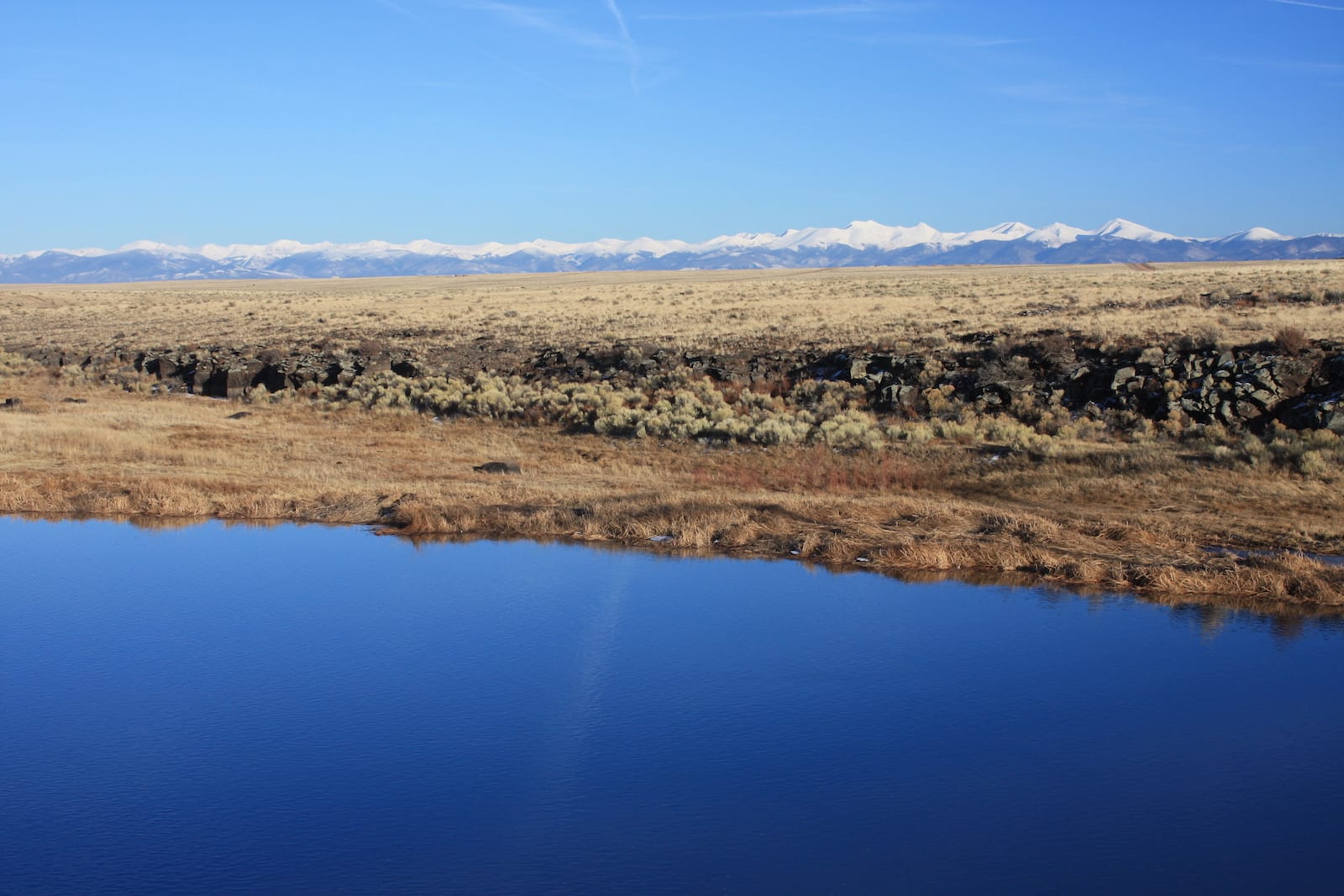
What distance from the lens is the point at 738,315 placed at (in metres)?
49.0

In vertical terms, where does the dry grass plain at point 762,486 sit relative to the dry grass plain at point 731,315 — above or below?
below

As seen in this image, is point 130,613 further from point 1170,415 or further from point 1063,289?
point 1063,289

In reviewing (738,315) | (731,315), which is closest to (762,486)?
(738,315)

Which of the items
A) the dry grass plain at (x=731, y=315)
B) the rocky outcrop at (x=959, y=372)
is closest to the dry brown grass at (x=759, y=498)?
the rocky outcrop at (x=959, y=372)

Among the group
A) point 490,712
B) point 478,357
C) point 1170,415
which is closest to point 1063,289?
point 478,357

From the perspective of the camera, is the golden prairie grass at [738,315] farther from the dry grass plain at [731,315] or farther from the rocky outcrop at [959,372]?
the rocky outcrop at [959,372]

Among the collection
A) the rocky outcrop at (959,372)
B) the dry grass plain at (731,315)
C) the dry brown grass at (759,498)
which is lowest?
the dry brown grass at (759,498)

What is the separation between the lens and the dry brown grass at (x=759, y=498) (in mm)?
16234

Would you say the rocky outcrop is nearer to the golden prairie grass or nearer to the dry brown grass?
the golden prairie grass

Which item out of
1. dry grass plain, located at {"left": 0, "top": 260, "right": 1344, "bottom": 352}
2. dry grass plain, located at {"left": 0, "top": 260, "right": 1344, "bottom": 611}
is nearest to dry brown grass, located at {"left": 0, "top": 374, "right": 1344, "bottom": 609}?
dry grass plain, located at {"left": 0, "top": 260, "right": 1344, "bottom": 611}

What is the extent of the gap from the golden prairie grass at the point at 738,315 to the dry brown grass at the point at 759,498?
10962mm

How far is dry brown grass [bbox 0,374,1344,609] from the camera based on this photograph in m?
16.2

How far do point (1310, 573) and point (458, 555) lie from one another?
1149 cm

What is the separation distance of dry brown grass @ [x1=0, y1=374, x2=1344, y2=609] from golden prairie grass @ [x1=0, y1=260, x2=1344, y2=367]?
10962 mm
